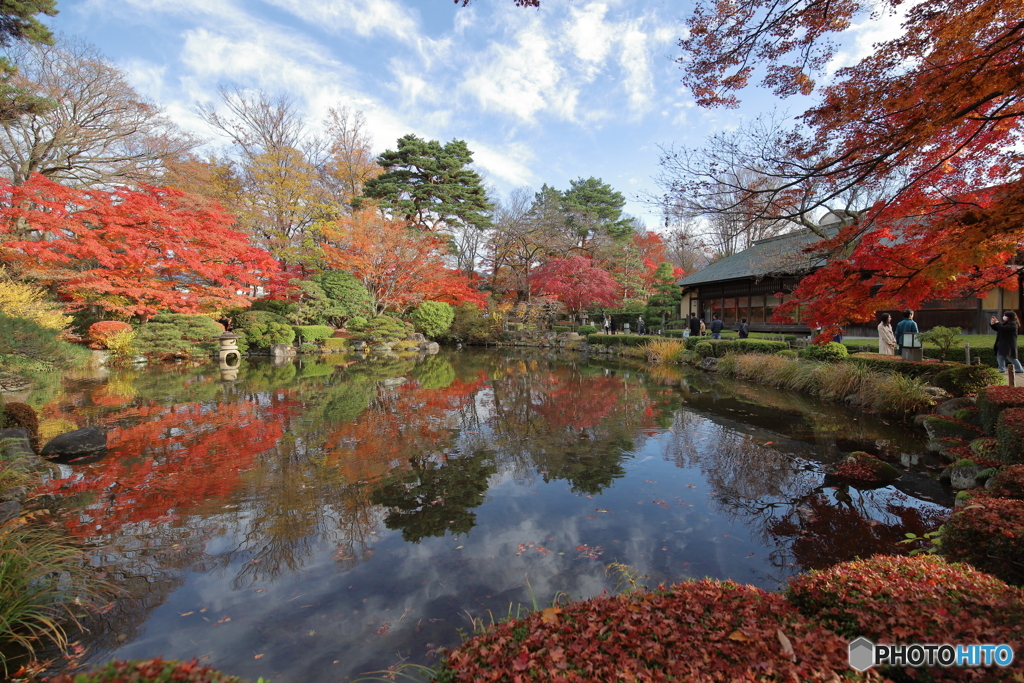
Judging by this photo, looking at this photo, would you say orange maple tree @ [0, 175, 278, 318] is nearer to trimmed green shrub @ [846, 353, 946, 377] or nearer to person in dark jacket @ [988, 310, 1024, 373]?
trimmed green shrub @ [846, 353, 946, 377]

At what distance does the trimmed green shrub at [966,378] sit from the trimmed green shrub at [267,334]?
18106 mm

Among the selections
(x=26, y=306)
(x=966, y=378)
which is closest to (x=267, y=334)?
(x=26, y=306)

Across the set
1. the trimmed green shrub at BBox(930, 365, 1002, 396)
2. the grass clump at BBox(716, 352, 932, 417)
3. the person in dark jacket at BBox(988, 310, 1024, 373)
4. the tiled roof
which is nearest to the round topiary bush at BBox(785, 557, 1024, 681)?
the grass clump at BBox(716, 352, 932, 417)

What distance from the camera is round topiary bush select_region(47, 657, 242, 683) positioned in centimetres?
123

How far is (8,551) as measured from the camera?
7.52ft

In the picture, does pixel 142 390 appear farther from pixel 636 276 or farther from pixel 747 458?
pixel 636 276

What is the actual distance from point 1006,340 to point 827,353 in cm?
263

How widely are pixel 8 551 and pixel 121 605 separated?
0.63 meters

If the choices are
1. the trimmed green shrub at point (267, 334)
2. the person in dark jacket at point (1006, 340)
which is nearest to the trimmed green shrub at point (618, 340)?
the person in dark jacket at point (1006, 340)

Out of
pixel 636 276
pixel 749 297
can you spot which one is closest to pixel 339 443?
pixel 749 297

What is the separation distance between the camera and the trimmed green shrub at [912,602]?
4.79ft

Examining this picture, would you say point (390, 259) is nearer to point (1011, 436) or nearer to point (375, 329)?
point (375, 329)

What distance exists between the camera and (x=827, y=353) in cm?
948

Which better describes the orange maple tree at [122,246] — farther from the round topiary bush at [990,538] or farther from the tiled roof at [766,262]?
the tiled roof at [766,262]
